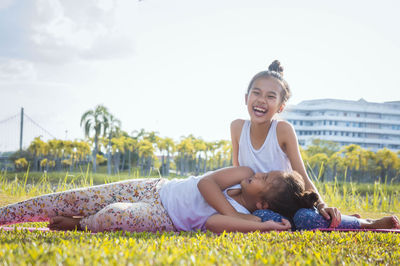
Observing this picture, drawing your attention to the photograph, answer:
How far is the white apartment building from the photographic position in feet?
251

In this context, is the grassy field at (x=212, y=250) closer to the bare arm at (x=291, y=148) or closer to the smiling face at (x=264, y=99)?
the bare arm at (x=291, y=148)

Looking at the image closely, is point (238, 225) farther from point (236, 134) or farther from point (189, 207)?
point (236, 134)

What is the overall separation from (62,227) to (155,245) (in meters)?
1.40

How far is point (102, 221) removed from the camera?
2729mm

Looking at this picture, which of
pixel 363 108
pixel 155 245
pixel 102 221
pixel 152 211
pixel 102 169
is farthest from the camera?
pixel 363 108

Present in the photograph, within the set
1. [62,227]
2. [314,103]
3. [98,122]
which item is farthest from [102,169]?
[314,103]

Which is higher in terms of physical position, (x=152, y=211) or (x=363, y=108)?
(x=363, y=108)

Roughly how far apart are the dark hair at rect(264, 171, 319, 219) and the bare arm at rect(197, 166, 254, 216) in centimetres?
30

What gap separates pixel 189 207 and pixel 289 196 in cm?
79

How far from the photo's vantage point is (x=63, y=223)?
2.98 metres

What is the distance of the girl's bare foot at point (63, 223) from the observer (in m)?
2.97

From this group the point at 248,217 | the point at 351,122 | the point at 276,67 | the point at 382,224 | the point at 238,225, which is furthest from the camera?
the point at 351,122

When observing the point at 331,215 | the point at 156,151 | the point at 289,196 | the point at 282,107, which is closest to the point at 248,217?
the point at 289,196

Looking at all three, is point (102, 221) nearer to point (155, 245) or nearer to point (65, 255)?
point (155, 245)
